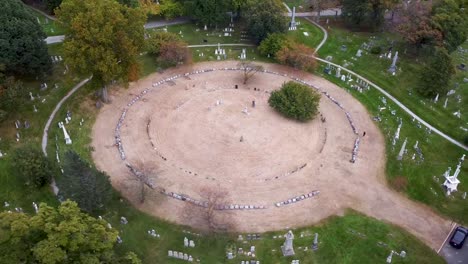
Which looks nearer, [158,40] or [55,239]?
[55,239]

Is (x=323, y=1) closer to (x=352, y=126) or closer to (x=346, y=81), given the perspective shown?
(x=346, y=81)

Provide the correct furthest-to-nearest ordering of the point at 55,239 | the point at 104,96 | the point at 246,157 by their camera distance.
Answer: the point at 104,96 → the point at 246,157 → the point at 55,239

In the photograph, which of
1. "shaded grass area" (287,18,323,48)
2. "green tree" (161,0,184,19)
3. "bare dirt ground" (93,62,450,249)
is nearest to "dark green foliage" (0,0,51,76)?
"bare dirt ground" (93,62,450,249)

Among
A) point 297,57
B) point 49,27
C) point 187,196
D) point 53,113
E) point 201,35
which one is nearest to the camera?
point 187,196

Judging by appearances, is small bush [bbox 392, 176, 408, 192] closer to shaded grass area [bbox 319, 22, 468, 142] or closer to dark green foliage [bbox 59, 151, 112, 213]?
shaded grass area [bbox 319, 22, 468, 142]

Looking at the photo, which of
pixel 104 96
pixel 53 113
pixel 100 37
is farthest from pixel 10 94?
pixel 100 37

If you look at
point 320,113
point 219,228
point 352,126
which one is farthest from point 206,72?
point 219,228

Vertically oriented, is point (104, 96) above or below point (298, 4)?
below

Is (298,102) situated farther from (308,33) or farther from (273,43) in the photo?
(308,33)

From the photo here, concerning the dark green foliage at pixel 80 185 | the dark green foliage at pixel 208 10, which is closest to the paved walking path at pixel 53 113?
the dark green foliage at pixel 80 185
